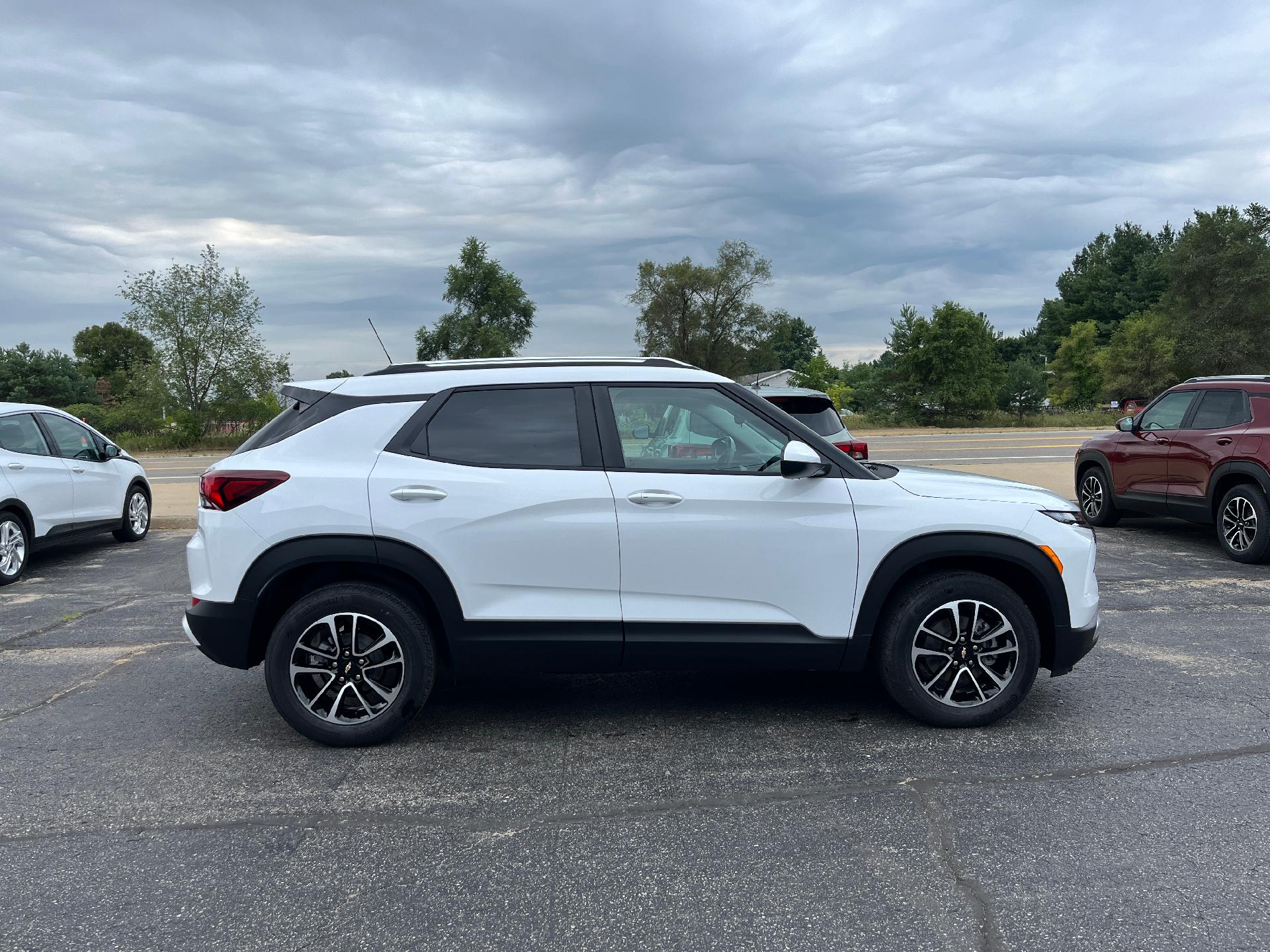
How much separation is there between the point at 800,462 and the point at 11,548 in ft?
26.7

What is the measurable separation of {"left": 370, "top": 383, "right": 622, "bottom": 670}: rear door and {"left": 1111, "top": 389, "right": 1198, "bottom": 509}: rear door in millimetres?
8196

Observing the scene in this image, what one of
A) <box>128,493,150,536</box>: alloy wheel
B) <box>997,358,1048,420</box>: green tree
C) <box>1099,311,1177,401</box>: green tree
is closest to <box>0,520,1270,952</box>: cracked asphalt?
<box>128,493,150,536</box>: alloy wheel

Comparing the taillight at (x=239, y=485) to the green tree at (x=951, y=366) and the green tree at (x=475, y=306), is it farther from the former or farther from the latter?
the green tree at (x=475, y=306)

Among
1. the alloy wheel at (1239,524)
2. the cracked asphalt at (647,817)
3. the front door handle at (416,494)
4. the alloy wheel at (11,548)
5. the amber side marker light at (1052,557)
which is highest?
the front door handle at (416,494)

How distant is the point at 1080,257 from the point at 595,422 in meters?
124

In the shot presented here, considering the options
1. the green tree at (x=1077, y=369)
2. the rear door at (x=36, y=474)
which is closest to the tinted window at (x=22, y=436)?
the rear door at (x=36, y=474)

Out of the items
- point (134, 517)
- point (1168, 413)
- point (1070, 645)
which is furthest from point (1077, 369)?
point (1070, 645)

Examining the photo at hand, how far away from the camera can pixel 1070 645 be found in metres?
4.40

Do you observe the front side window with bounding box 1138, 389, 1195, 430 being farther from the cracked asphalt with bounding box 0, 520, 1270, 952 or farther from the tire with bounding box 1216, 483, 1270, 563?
the cracked asphalt with bounding box 0, 520, 1270, 952

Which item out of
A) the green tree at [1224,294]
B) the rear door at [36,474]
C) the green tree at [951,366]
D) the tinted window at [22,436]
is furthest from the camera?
the green tree at [1224,294]

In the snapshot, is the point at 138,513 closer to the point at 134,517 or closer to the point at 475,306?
the point at 134,517

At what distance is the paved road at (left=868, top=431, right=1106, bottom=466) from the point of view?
23.1 metres

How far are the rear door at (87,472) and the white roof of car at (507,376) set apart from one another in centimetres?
687

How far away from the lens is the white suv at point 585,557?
13.7ft
